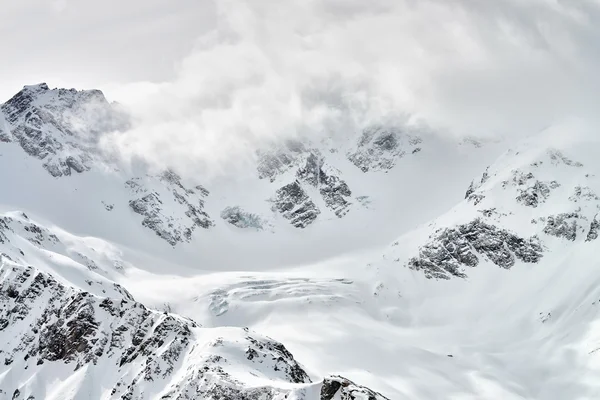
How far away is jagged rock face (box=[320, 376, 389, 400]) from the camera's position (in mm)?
80188

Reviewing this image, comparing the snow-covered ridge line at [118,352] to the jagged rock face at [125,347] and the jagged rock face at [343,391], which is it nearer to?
the jagged rock face at [125,347]

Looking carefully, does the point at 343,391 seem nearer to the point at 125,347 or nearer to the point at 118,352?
the point at 125,347

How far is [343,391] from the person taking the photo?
274 ft

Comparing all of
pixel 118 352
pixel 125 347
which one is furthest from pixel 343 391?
pixel 118 352

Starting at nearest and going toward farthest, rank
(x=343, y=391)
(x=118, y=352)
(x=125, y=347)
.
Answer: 1. (x=343, y=391)
2. (x=118, y=352)
3. (x=125, y=347)

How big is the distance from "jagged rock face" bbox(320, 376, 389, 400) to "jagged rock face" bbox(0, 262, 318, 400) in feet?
22.9

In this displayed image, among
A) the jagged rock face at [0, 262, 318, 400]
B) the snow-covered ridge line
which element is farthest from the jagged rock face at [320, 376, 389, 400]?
the snow-covered ridge line

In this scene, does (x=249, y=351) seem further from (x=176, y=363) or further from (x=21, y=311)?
(x=21, y=311)

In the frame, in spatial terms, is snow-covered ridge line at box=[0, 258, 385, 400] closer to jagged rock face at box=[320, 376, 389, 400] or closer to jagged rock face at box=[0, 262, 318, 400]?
jagged rock face at box=[0, 262, 318, 400]

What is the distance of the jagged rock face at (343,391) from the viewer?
80.2 meters

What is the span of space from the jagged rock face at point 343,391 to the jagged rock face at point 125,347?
6971 millimetres

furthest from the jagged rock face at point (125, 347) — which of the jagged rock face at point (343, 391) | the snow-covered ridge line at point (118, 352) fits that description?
the jagged rock face at point (343, 391)

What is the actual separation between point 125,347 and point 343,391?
52822mm

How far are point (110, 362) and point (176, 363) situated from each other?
15081mm
